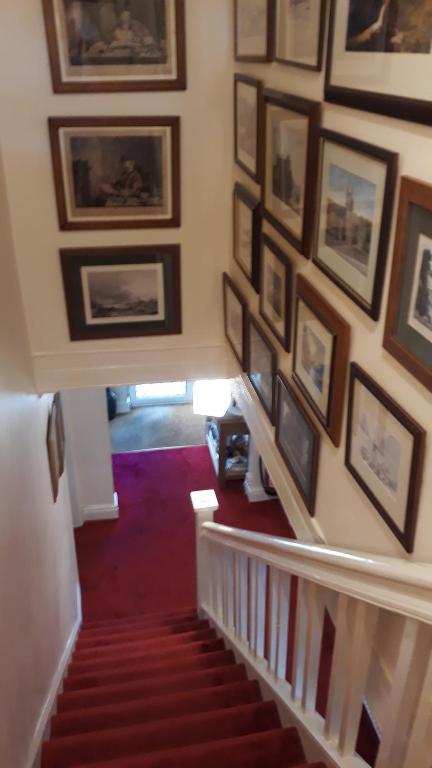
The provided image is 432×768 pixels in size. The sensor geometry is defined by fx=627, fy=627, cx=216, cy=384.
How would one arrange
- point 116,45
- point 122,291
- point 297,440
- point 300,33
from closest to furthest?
point 300,33, point 297,440, point 116,45, point 122,291

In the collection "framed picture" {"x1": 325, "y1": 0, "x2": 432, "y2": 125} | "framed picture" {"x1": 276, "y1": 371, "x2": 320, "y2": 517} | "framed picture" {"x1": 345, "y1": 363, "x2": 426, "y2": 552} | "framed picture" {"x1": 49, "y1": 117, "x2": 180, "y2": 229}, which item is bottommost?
"framed picture" {"x1": 276, "y1": 371, "x2": 320, "y2": 517}

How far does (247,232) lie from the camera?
9.27 feet

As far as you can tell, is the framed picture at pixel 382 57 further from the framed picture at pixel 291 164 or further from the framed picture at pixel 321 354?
the framed picture at pixel 321 354

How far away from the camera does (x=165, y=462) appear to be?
279 inches

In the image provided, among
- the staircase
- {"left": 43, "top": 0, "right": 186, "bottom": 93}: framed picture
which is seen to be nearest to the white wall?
the staircase

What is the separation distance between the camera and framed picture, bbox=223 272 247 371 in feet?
9.90

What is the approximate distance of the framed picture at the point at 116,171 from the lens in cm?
290

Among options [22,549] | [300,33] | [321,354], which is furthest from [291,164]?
[22,549]

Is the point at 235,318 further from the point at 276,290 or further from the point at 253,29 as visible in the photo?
the point at 253,29

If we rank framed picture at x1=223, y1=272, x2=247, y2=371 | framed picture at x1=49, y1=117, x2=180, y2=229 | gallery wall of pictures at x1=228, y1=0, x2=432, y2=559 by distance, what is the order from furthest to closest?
framed picture at x1=223, y1=272, x2=247, y2=371
framed picture at x1=49, y1=117, x2=180, y2=229
gallery wall of pictures at x1=228, y1=0, x2=432, y2=559

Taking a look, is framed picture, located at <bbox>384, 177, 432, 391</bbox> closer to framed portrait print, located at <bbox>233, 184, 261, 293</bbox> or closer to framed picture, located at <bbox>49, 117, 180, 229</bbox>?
framed portrait print, located at <bbox>233, 184, 261, 293</bbox>

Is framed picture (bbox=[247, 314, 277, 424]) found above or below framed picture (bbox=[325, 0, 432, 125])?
below

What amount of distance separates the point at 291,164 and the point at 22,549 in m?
1.95

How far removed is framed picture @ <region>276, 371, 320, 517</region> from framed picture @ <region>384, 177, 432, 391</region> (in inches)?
29.9
